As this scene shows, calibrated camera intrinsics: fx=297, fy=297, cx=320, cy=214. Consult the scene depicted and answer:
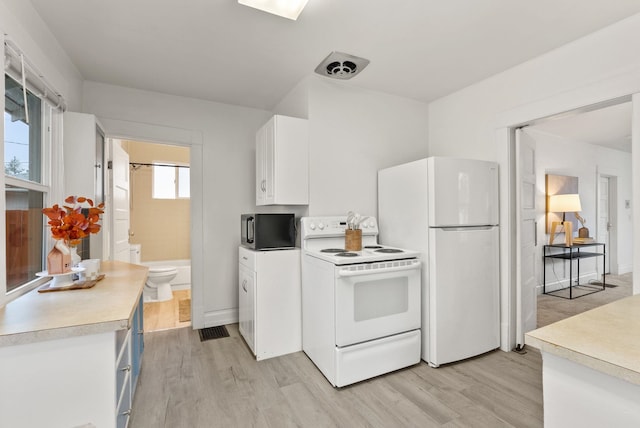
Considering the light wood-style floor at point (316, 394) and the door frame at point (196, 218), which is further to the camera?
the door frame at point (196, 218)

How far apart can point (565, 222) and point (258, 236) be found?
4.76 metres

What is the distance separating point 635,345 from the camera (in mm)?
814

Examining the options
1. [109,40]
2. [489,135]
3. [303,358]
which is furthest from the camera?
[489,135]

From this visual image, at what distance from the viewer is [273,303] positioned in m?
2.51

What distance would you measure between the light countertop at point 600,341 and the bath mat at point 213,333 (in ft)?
8.89

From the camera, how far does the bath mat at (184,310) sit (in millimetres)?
3436

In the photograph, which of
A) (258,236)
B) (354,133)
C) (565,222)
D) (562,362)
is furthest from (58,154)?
(565,222)

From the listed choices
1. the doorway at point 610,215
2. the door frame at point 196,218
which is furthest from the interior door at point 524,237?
the doorway at point 610,215

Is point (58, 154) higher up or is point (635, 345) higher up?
point (58, 154)

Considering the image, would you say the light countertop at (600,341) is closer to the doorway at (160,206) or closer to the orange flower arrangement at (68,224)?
the orange flower arrangement at (68,224)

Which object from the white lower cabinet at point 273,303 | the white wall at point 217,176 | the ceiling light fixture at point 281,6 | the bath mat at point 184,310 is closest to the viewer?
the ceiling light fixture at point 281,6

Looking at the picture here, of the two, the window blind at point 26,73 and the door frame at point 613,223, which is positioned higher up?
the window blind at point 26,73

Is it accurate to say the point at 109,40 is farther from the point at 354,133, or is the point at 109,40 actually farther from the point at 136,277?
the point at 354,133

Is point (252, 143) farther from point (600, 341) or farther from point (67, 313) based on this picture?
point (600, 341)
